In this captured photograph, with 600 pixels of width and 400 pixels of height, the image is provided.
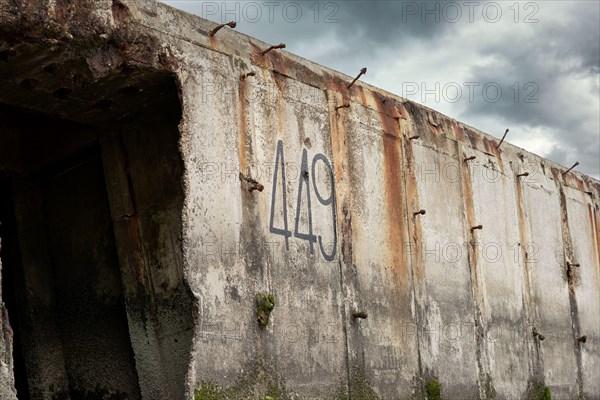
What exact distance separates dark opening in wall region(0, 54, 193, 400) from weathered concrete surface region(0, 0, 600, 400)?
0.02m

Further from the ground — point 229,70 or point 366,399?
point 229,70

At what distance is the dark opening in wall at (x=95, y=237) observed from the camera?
5250 millimetres

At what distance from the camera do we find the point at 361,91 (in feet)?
23.1

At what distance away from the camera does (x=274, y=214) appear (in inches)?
231

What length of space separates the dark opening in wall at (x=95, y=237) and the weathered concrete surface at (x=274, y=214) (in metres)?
0.02

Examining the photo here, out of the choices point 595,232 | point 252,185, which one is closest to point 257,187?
point 252,185

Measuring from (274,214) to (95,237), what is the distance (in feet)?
3.76

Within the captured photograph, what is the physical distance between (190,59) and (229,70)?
37cm

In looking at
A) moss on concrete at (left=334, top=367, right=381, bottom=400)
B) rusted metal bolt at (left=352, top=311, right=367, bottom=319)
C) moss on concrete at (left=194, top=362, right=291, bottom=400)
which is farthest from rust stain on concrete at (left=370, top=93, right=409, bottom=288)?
moss on concrete at (left=194, top=362, right=291, bottom=400)

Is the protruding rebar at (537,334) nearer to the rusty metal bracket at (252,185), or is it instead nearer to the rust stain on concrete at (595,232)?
the rust stain on concrete at (595,232)

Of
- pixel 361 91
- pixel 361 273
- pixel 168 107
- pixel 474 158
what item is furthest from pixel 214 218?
pixel 474 158

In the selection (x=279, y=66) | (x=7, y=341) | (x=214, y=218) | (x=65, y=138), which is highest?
(x=279, y=66)

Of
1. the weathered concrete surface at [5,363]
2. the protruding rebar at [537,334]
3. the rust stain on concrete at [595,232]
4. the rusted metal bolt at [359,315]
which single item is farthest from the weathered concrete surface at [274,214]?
the rust stain on concrete at [595,232]

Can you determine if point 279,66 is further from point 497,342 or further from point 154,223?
point 497,342
